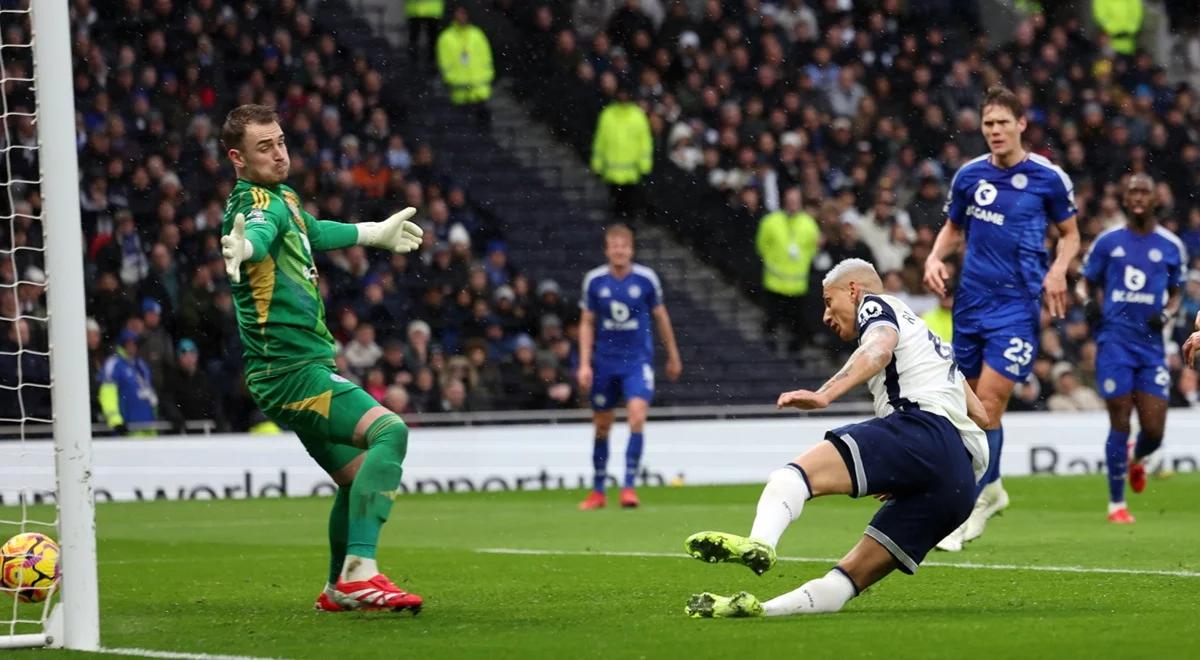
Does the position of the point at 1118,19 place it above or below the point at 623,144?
above

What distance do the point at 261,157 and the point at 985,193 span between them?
4.82 meters

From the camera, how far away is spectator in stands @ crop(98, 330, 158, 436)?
1864 centimetres

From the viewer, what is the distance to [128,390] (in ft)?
61.6

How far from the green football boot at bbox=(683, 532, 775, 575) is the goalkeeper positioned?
1.33 meters

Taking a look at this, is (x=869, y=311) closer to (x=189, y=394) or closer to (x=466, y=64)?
(x=189, y=394)

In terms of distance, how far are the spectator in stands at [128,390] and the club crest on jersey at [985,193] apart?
9.95 m

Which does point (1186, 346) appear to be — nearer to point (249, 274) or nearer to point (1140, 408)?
→ point (249, 274)

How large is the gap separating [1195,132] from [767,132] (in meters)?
6.59

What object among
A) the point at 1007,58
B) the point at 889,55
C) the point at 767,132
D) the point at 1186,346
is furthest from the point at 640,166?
the point at 1186,346

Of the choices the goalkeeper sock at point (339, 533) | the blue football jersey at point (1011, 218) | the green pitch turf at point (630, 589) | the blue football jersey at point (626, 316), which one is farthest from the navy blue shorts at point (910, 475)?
the blue football jersey at point (626, 316)

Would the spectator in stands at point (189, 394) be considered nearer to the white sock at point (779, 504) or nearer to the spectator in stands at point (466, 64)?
the spectator in stands at point (466, 64)

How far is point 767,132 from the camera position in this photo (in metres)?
24.9

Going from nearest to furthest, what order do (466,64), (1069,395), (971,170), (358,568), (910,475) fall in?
(910,475) < (358,568) < (971,170) < (1069,395) < (466,64)

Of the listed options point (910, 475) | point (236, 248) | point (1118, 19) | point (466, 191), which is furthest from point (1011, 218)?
point (1118, 19)
